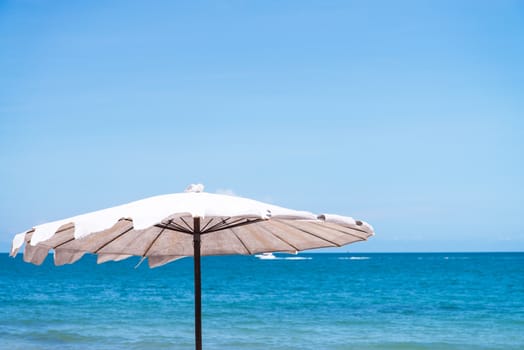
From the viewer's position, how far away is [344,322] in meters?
22.6

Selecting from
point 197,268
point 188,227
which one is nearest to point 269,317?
point 188,227

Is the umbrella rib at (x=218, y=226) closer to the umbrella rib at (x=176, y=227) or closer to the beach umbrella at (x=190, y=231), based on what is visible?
the beach umbrella at (x=190, y=231)

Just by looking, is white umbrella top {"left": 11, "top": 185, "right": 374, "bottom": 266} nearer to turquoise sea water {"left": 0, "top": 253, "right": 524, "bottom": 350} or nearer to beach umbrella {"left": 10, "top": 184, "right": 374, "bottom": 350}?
beach umbrella {"left": 10, "top": 184, "right": 374, "bottom": 350}

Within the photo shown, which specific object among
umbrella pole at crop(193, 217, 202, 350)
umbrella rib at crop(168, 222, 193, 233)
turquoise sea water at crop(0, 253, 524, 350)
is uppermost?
umbrella rib at crop(168, 222, 193, 233)

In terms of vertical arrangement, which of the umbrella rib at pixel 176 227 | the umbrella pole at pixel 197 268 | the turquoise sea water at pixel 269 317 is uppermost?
the umbrella rib at pixel 176 227

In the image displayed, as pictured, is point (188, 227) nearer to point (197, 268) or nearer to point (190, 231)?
point (190, 231)

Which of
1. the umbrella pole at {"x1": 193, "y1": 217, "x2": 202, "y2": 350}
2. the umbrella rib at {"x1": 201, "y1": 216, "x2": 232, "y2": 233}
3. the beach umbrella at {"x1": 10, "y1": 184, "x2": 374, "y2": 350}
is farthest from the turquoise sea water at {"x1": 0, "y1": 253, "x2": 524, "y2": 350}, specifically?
the umbrella rib at {"x1": 201, "y1": 216, "x2": 232, "y2": 233}

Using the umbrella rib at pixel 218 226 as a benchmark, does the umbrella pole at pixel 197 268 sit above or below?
below

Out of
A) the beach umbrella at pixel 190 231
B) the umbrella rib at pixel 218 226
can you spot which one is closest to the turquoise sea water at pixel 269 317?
the beach umbrella at pixel 190 231

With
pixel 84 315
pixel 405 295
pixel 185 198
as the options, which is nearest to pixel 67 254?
pixel 185 198

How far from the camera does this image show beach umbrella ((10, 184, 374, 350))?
13.9 feet

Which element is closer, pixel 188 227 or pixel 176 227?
pixel 176 227

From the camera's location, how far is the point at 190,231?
559cm

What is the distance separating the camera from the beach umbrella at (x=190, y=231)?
4.23 meters
